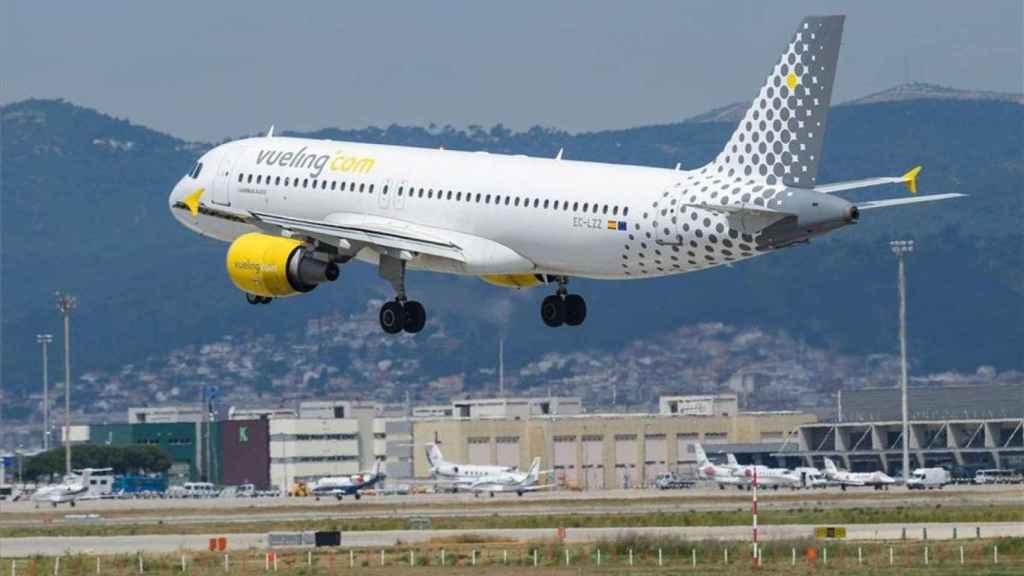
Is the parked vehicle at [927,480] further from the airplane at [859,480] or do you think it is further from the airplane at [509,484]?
the airplane at [509,484]

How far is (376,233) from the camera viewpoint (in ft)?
257

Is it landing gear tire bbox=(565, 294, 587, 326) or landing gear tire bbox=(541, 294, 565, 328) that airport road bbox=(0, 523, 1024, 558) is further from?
landing gear tire bbox=(541, 294, 565, 328)

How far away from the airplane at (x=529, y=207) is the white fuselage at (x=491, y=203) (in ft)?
0.17

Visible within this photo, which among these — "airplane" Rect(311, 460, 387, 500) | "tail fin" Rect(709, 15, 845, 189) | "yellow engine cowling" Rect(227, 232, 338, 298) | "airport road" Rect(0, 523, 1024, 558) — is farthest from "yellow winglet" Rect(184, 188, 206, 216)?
"airplane" Rect(311, 460, 387, 500)

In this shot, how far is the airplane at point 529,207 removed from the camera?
71625 millimetres

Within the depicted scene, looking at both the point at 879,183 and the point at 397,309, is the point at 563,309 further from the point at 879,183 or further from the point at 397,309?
the point at 879,183

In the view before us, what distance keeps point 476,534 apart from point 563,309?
2913 centimetres

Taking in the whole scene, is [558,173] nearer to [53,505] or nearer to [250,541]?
[250,541]

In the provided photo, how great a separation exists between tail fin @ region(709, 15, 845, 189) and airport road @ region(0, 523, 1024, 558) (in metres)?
25.2

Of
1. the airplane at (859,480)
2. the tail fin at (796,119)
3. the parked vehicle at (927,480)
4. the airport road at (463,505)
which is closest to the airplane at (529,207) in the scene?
the tail fin at (796,119)

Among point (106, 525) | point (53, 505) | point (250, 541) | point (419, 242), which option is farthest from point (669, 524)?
point (53, 505)

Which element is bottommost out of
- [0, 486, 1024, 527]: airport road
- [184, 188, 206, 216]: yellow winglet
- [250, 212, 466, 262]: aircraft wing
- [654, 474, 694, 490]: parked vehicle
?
[654, 474, 694, 490]: parked vehicle

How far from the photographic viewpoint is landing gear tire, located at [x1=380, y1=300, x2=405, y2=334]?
3093 inches

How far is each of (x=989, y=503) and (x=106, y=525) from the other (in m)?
48.4
